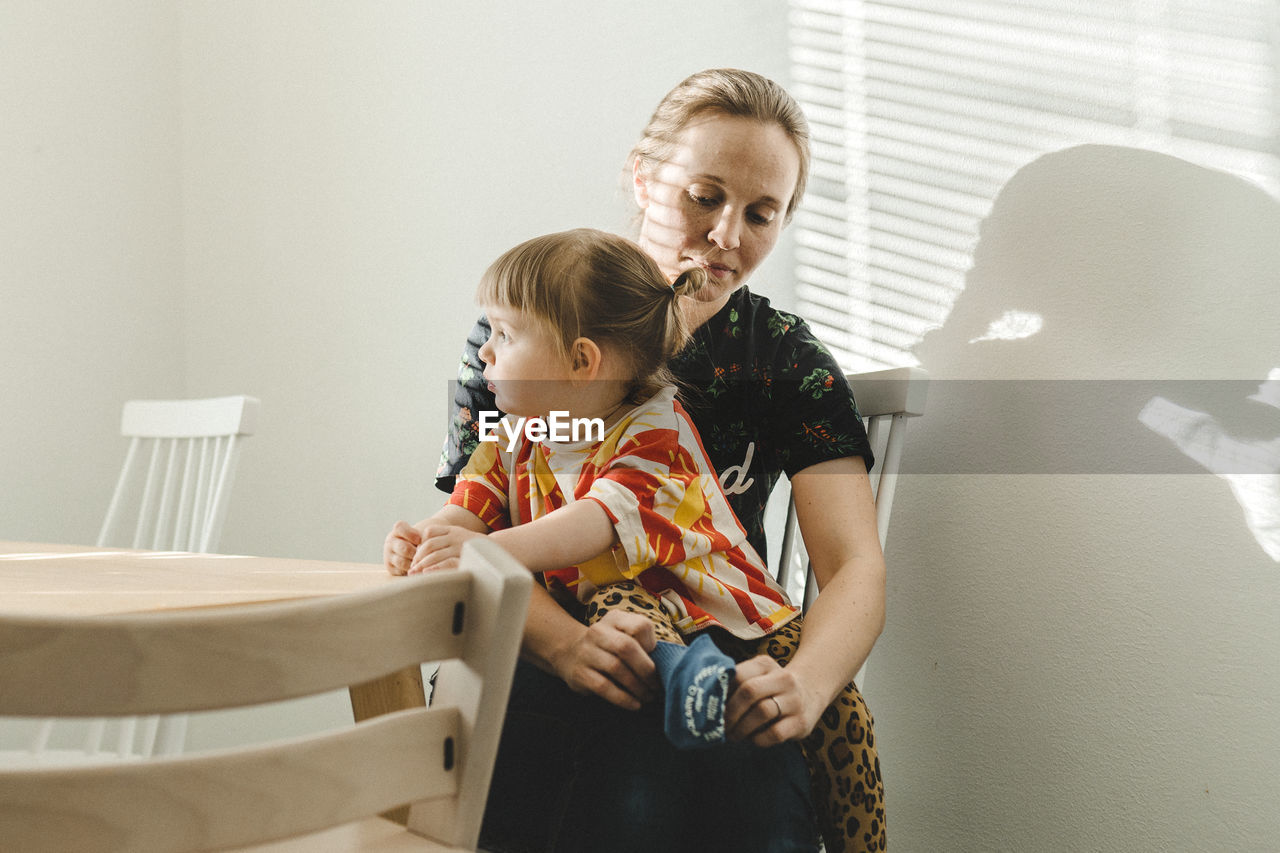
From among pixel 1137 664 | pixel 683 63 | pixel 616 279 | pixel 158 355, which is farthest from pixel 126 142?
pixel 1137 664

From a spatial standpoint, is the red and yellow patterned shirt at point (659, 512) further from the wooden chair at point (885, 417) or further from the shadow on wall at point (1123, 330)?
the shadow on wall at point (1123, 330)

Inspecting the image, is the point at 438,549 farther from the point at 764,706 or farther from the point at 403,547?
the point at 764,706

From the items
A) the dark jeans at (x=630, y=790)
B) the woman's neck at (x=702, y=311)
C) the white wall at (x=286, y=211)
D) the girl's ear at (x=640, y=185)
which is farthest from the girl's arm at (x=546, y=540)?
the white wall at (x=286, y=211)

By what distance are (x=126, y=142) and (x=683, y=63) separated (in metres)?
1.37

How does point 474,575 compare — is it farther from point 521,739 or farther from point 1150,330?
point 1150,330

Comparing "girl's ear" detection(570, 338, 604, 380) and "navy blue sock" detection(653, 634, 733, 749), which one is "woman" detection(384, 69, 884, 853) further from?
"girl's ear" detection(570, 338, 604, 380)

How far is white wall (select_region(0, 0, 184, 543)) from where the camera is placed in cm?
195

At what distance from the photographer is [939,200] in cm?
125

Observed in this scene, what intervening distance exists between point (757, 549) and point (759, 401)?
0.19m

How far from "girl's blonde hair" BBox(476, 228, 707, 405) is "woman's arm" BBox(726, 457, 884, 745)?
232 mm

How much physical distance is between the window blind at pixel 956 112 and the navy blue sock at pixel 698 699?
682mm

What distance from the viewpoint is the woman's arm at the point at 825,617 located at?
2.62 ft

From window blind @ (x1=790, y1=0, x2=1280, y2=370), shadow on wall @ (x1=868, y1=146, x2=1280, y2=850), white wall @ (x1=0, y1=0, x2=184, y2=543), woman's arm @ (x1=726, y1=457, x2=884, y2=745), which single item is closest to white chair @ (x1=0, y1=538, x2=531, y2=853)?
woman's arm @ (x1=726, y1=457, x2=884, y2=745)

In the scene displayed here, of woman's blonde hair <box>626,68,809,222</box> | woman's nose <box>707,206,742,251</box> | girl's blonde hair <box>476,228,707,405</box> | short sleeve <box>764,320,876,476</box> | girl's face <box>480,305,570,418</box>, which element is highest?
woman's blonde hair <box>626,68,809,222</box>
